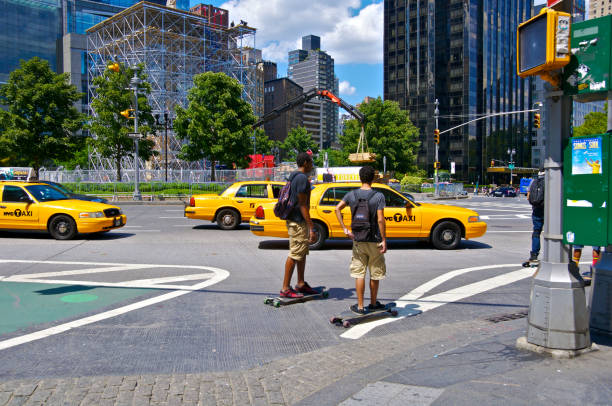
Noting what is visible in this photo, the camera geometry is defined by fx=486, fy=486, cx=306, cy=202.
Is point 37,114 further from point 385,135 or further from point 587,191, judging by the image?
point 587,191

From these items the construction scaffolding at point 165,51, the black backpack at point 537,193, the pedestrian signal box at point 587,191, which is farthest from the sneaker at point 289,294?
the construction scaffolding at point 165,51

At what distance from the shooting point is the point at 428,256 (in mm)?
10789

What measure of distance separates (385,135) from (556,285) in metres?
56.9

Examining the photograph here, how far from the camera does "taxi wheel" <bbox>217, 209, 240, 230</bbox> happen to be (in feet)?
51.9

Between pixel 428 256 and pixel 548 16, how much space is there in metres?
7.29

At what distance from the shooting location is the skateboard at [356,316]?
17.9ft

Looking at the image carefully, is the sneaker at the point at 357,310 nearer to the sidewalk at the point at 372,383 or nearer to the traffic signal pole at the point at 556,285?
the sidewalk at the point at 372,383

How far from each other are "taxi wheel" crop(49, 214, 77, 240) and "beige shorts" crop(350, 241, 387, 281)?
386 inches

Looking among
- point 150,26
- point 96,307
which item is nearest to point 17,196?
point 96,307

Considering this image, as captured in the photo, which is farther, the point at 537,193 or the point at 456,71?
the point at 456,71

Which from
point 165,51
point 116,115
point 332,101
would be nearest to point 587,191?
point 332,101

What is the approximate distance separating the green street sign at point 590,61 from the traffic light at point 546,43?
0.15m

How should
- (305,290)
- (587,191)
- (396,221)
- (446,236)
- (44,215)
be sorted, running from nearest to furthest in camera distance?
(587,191) → (305,290) → (396,221) → (446,236) → (44,215)

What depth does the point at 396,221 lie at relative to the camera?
11672 millimetres
